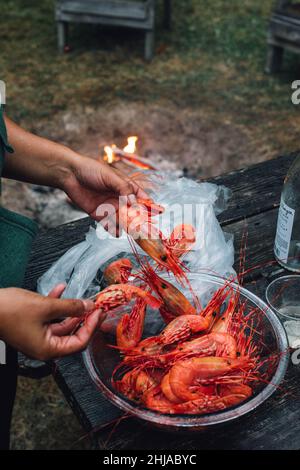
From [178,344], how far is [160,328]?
16cm

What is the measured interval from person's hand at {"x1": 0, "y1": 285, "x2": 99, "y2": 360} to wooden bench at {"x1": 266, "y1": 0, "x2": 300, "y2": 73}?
14.9 feet

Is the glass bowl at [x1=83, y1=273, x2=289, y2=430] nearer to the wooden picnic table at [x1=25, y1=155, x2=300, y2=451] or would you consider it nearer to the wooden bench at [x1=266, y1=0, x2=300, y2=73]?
the wooden picnic table at [x1=25, y1=155, x2=300, y2=451]

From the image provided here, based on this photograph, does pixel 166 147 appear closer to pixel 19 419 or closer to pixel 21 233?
pixel 19 419

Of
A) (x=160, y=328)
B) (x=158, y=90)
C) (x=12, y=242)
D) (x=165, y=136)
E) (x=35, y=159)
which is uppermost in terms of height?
(x=35, y=159)

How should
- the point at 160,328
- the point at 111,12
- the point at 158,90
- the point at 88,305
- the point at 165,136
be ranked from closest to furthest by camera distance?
1. the point at 88,305
2. the point at 160,328
3. the point at 165,136
4. the point at 158,90
5. the point at 111,12

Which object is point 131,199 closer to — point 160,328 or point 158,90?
point 160,328

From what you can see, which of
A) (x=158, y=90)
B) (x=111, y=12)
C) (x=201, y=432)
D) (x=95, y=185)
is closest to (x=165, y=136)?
(x=158, y=90)

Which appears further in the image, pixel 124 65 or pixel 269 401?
pixel 124 65

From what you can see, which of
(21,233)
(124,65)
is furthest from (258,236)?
(124,65)

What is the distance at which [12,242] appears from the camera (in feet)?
5.41

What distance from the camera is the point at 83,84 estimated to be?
537 centimetres

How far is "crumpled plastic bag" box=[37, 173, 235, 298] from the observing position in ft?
5.44

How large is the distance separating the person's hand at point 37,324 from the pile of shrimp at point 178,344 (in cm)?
13

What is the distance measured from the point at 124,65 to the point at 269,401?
16.3ft
